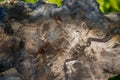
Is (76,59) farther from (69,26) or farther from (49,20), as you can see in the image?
(49,20)

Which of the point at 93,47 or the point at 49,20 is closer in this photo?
the point at 93,47

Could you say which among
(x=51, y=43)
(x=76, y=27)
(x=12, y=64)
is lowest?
(x=12, y=64)

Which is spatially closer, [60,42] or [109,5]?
[60,42]

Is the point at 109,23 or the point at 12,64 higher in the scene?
the point at 109,23

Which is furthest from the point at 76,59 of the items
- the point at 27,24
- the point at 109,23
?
the point at 27,24

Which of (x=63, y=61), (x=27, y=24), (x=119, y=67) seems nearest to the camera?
(x=119, y=67)

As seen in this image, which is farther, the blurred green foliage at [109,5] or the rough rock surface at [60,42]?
the blurred green foliage at [109,5]

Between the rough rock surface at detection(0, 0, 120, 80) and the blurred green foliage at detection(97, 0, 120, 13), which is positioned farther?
the blurred green foliage at detection(97, 0, 120, 13)

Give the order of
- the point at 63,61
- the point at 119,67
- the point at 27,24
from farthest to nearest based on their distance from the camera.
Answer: the point at 27,24 → the point at 63,61 → the point at 119,67
